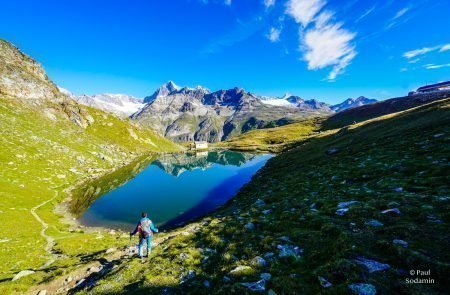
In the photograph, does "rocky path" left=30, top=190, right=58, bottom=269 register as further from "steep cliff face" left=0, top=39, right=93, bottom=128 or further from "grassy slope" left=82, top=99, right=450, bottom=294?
"steep cliff face" left=0, top=39, right=93, bottom=128

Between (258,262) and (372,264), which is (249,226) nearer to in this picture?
(258,262)

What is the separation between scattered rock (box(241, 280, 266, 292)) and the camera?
34.3ft

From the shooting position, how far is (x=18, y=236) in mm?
30281

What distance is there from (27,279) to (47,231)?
1939cm

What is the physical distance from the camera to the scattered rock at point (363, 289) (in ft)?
27.5

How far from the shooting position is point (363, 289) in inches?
338

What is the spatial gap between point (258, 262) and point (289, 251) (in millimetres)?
1903

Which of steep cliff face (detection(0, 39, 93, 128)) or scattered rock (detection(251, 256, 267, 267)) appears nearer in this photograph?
scattered rock (detection(251, 256, 267, 267))

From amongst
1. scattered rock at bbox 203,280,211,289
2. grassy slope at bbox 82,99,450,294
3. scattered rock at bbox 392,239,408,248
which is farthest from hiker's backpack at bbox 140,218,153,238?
scattered rock at bbox 392,239,408,248

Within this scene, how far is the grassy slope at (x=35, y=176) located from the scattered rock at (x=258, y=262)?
16400 millimetres

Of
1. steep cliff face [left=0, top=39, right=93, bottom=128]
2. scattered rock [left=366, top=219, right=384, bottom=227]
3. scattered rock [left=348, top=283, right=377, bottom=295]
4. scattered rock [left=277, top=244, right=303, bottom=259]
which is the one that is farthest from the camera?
steep cliff face [left=0, top=39, right=93, bottom=128]

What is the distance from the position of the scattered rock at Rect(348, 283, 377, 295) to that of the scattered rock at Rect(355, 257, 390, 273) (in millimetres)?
1109

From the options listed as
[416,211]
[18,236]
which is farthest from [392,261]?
[18,236]

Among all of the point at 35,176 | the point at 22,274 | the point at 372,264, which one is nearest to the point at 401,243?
the point at 372,264
